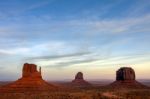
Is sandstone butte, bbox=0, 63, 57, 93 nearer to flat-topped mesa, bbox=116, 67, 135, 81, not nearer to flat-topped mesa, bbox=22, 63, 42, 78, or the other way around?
flat-topped mesa, bbox=22, 63, 42, 78

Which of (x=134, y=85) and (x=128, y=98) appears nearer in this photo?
(x=128, y=98)

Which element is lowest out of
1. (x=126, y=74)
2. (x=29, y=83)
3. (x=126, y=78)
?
(x=29, y=83)

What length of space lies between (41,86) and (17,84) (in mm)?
9933

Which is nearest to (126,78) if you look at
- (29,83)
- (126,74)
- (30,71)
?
(126,74)

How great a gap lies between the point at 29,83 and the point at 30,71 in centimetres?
794

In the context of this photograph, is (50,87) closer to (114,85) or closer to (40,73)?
(40,73)

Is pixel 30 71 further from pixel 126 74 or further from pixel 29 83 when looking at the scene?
pixel 126 74

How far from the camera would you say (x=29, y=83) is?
12025cm

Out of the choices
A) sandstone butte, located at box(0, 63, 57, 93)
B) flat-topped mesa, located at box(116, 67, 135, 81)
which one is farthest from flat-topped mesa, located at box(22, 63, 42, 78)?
flat-topped mesa, located at box(116, 67, 135, 81)

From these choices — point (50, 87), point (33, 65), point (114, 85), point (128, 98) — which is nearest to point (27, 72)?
point (33, 65)

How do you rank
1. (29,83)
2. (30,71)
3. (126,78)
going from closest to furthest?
(29,83), (30,71), (126,78)

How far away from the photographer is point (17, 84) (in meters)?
119

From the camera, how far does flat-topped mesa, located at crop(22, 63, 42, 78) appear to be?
410 ft

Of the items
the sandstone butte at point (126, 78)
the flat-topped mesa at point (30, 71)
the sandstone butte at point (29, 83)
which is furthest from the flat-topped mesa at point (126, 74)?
the flat-topped mesa at point (30, 71)
